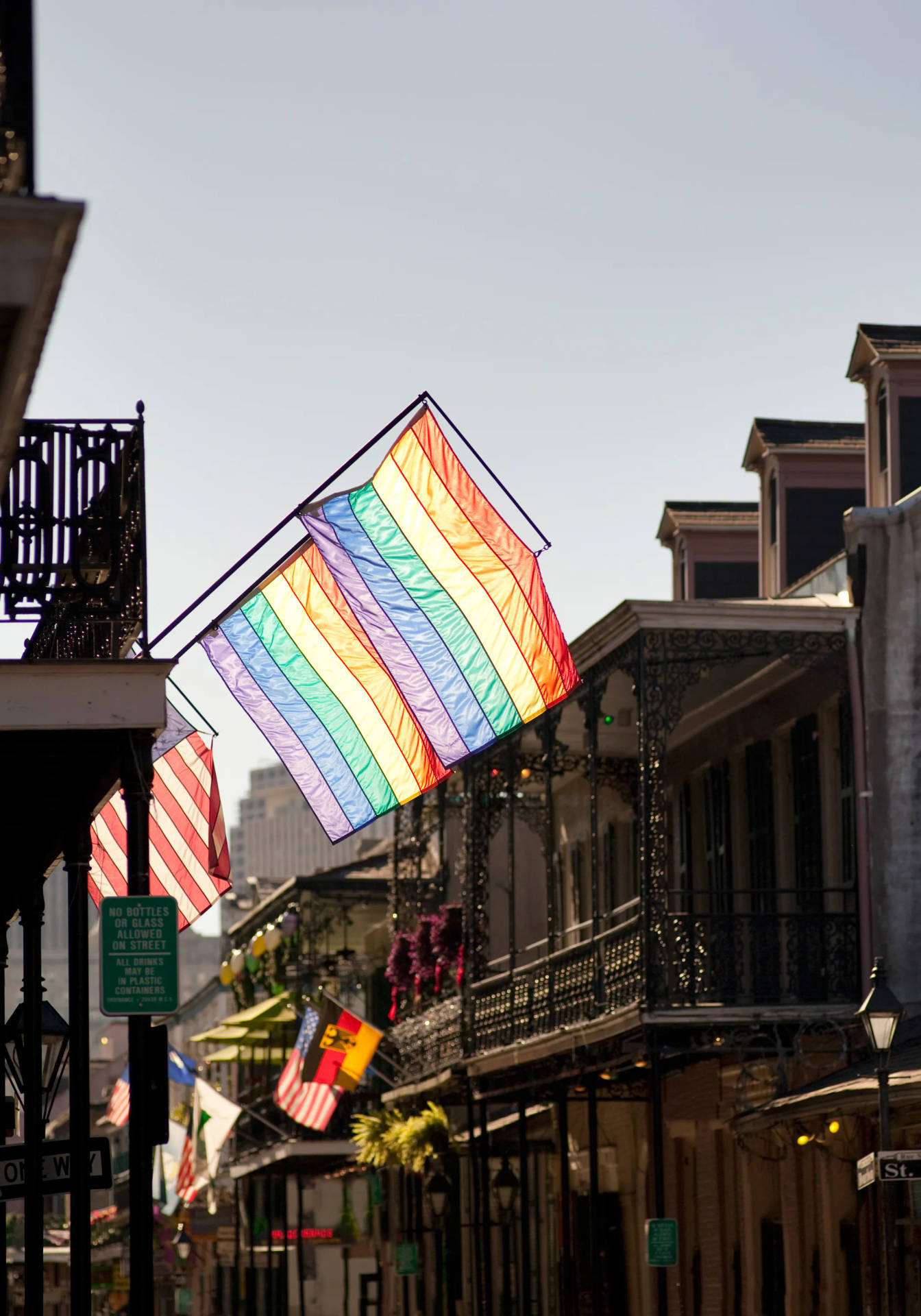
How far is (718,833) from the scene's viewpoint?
24391 millimetres

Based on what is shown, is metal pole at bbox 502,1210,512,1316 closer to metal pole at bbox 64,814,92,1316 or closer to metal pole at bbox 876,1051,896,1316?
metal pole at bbox 876,1051,896,1316

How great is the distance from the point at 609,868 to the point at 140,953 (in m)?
18.1

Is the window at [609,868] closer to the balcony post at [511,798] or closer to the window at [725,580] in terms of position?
the balcony post at [511,798]

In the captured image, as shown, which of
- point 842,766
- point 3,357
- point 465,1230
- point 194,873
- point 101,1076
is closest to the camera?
point 3,357

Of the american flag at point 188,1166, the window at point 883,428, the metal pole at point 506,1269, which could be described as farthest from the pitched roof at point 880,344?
the american flag at point 188,1166

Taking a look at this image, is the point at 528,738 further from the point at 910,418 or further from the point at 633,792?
the point at 910,418

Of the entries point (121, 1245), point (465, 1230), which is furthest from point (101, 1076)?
point (465, 1230)

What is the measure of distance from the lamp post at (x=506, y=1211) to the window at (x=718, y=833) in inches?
199

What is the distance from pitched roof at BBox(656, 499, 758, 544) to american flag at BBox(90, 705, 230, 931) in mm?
13375

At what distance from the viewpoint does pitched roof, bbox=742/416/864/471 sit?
24984mm

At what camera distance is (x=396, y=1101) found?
31000 millimetres

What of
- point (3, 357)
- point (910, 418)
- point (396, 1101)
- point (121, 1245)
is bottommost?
point (121, 1245)

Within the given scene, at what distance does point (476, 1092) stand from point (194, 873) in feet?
37.6

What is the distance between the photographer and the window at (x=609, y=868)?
1101 inches
